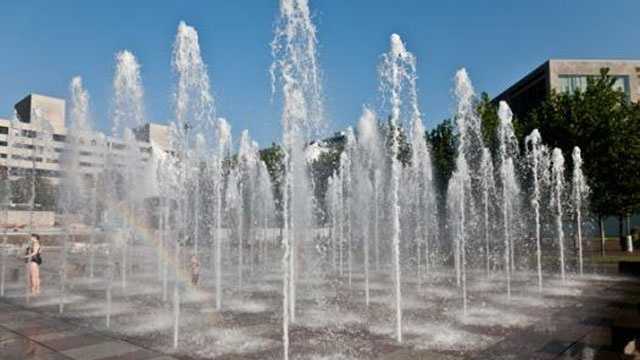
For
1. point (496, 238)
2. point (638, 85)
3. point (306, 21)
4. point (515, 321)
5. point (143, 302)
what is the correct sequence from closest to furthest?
1. point (515, 321)
2. point (306, 21)
3. point (143, 302)
4. point (496, 238)
5. point (638, 85)

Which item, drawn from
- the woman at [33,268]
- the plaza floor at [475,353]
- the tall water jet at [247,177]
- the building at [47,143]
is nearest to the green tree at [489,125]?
the tall water jet at [247,177]

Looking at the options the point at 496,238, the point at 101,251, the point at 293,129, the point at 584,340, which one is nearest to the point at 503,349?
the point at 584,340

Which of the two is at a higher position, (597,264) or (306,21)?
(306,21)

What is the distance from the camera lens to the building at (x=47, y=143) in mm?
17834

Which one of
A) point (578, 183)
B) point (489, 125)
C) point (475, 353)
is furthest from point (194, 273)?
point (489, 125)

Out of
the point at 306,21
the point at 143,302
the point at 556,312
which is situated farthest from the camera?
the point at 143,302

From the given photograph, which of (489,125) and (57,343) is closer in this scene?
(57,343)

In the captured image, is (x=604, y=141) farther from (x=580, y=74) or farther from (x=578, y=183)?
(x=580, y=74)

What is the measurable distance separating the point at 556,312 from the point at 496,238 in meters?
22.3

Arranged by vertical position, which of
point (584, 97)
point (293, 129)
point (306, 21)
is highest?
point (584, 97)

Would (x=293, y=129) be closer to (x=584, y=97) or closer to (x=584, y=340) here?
(x=584, y=340)

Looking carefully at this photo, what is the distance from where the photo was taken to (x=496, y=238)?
31.8m

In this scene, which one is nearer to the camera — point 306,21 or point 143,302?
point 306,21

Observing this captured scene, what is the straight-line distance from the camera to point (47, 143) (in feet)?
74.3
